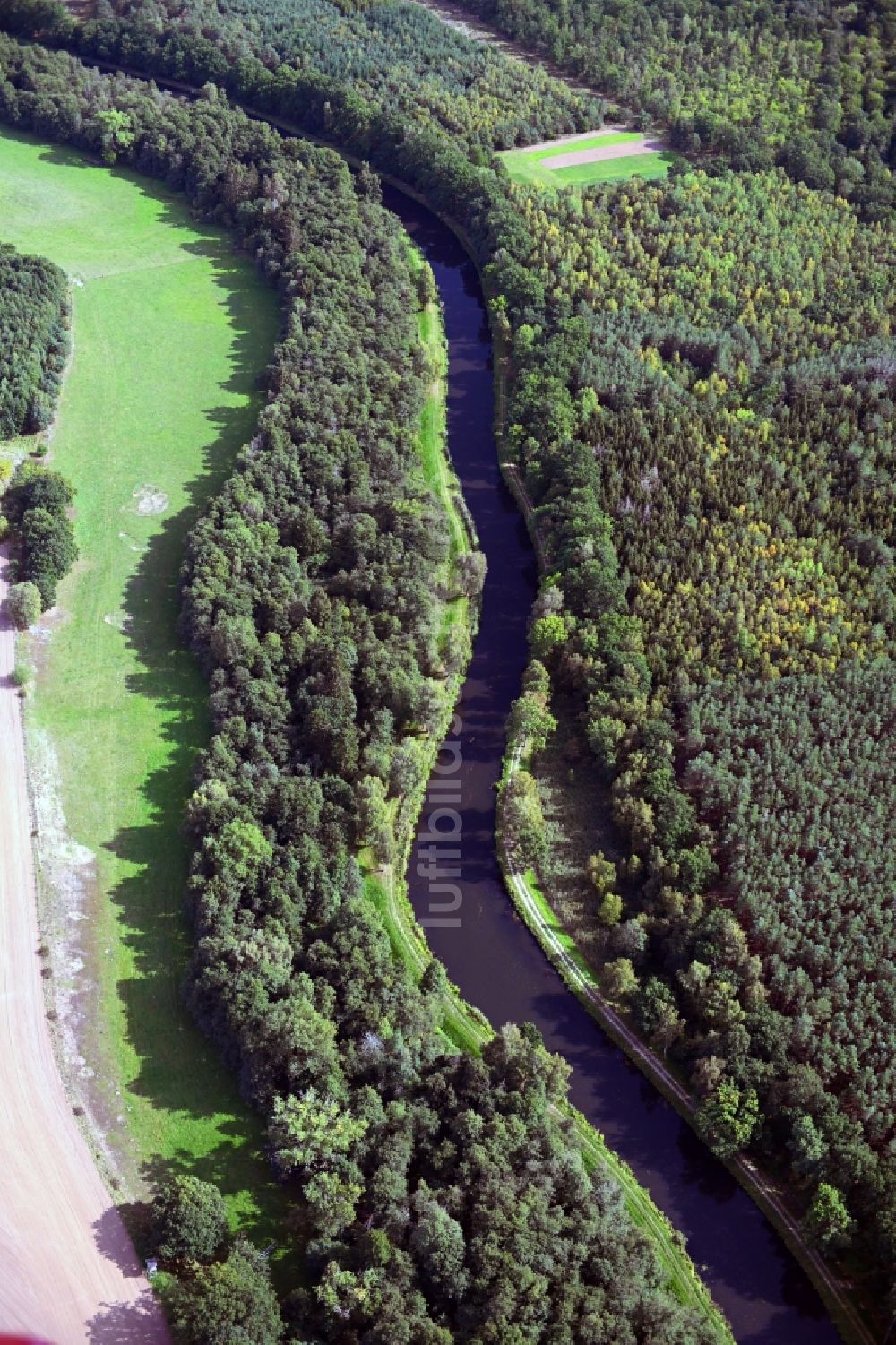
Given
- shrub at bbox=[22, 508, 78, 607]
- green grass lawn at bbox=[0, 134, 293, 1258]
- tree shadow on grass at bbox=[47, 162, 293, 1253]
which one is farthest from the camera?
shrub at bbox=[22, 508, 78, 607]

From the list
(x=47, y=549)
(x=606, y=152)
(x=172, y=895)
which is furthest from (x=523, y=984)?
(x=606, y=152)

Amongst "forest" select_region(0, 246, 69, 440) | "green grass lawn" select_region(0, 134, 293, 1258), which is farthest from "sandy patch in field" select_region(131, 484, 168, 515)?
"forest" select_region(0, 246, 69, 440)

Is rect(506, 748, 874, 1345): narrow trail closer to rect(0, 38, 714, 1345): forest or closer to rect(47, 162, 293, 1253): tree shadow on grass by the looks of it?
rect(0, 38, 714, 1345): forest

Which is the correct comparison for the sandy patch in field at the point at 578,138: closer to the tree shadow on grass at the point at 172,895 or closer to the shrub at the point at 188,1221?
the tree shadow on grass at the point at 172,895

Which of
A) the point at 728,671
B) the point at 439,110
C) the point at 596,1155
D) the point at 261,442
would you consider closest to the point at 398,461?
the point at 261,442

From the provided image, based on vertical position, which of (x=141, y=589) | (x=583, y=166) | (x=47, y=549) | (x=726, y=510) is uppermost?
(x=583, y=166)

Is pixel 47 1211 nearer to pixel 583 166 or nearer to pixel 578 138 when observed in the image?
pixel 583 166

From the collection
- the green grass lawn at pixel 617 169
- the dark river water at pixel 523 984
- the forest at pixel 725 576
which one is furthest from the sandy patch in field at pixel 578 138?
the dark river water at pixel 523 984
